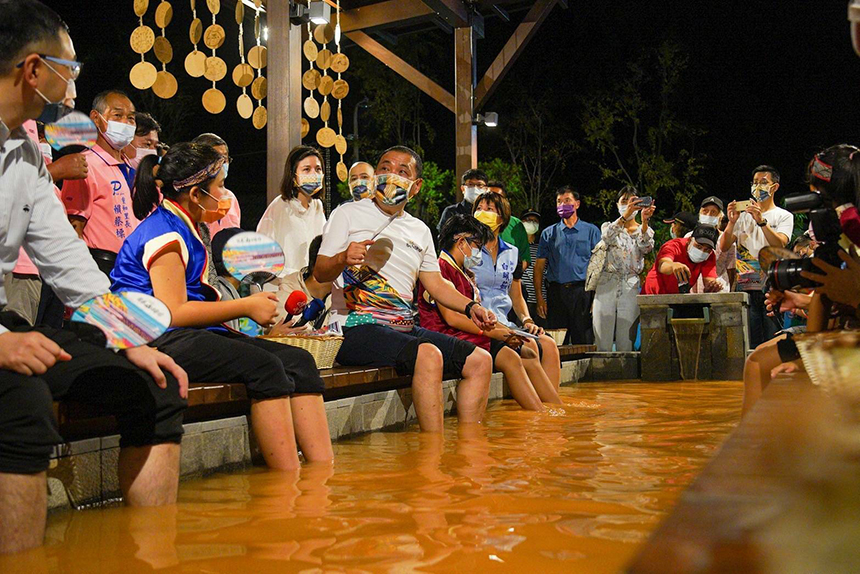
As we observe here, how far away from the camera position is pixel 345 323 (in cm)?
540

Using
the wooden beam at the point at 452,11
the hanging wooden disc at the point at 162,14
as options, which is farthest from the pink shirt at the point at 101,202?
the wooden beam at the point at 452,11

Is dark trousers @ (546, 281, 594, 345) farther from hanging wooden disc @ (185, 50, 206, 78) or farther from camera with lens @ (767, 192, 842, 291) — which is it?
camera with lens @ (767, 192, 842, 291)

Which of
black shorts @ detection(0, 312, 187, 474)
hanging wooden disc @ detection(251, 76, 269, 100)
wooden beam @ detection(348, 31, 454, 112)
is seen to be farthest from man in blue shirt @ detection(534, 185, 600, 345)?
black shorts @ detection(0, 312, 187, 474)

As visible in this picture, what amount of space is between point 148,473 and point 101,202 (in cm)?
235

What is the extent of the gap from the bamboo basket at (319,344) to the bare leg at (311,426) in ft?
2.01

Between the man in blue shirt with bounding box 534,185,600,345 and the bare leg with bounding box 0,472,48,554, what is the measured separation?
8.03m

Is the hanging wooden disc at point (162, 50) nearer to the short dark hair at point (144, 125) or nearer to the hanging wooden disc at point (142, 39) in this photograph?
the hanging wooden disc at point (142, 39)

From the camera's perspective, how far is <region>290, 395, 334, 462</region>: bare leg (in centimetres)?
402

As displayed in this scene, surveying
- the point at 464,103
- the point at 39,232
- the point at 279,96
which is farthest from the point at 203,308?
the point at 464,103

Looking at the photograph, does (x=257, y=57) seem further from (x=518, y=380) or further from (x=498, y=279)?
(x=518, y=380)

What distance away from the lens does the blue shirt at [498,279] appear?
6.93 metres

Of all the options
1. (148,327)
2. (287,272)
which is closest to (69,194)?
(287,272)

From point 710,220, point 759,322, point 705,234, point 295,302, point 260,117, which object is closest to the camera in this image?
point 295,302

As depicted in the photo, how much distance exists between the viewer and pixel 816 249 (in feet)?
12.9
